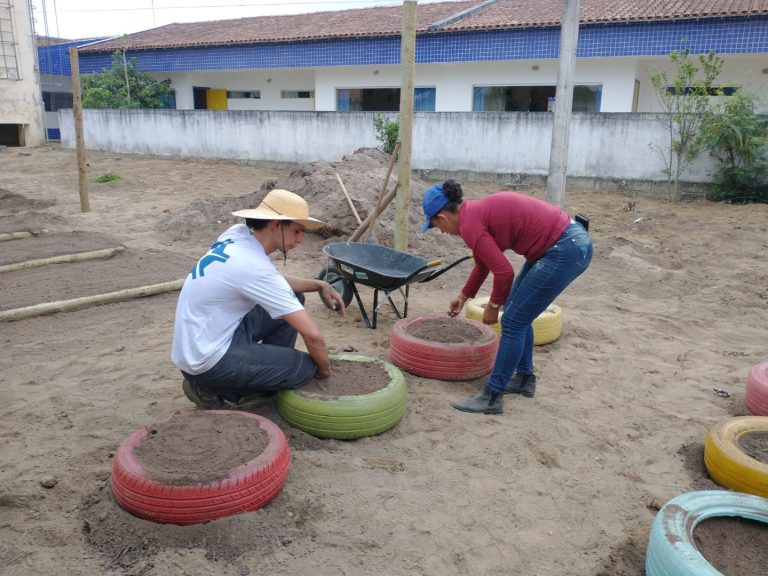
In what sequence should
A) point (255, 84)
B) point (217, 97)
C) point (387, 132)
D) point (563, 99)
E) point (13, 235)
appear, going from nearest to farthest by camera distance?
1. point (563, 99)
2. point (13, 235)
3. point (387, 132)
4. point (255, 84)
5. point (217, 97)

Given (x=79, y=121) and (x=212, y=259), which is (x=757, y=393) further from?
(x=79, y=121)

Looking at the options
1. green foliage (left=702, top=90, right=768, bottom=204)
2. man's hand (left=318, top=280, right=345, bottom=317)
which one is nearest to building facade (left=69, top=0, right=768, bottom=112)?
green foliage (left=702, top=90, right=768, bottom=204)

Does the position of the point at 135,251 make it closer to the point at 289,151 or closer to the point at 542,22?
the point at 289,151

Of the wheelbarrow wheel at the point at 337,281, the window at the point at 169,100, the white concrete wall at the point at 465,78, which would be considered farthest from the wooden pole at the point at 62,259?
the window at the point at 169,100

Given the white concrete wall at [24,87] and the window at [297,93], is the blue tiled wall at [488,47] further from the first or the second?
the white concrete wall at [24,87]

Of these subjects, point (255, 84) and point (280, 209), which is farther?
point (255, 84)

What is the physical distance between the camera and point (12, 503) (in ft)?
8.41

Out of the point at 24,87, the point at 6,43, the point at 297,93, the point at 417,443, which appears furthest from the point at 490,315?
the point at 6,43

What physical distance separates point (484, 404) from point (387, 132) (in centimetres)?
967

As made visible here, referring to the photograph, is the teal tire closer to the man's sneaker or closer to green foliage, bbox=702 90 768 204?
the man's sneaker

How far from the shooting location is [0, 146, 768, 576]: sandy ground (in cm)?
234

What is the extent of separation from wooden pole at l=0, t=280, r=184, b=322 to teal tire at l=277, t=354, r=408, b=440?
9.51 ft

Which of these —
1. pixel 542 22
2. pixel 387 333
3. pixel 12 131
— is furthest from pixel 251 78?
pixel 387 333

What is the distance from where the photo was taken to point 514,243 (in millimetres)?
3486
